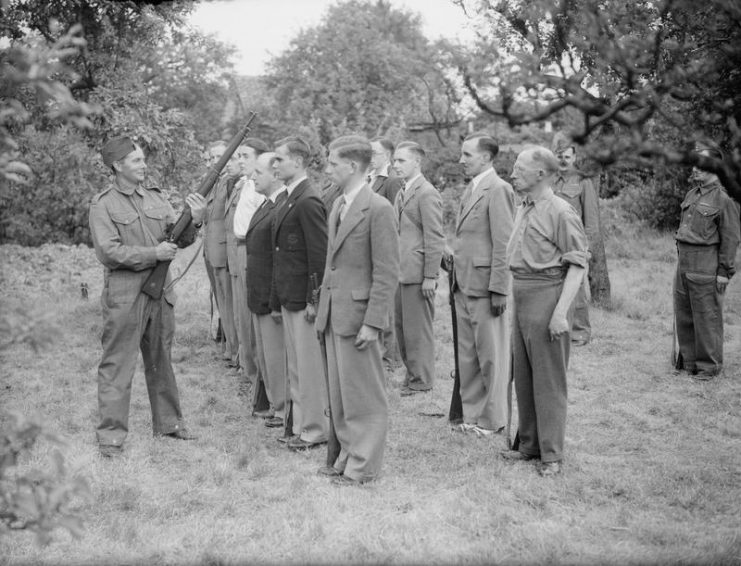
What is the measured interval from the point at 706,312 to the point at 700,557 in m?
4.83

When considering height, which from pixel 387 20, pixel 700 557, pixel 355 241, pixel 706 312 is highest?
pixel 387 20

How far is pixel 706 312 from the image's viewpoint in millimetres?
8648

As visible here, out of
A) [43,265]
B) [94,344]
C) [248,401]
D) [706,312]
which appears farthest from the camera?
[43,265]

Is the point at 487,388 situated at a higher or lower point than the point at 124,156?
lower

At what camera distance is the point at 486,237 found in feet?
22.2

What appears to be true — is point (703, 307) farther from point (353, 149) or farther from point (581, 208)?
point (353, 149)

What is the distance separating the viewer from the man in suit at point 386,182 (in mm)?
8789

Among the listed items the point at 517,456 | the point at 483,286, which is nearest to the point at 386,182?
the point at 483,286

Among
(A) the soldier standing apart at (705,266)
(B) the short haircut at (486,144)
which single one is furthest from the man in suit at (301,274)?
(A) the soldier standing apart at (705,266)

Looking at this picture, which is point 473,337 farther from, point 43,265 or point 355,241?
point 43,265

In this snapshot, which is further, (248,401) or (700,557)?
(248,401)

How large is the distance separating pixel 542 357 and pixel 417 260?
2.64 m

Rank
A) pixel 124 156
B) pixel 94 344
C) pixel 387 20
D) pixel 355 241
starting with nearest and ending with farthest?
pixel 355 241, pixel 124 156, pixel 94 344, pixel 387 20

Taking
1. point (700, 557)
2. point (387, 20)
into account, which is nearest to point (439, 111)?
point (387, 20)
